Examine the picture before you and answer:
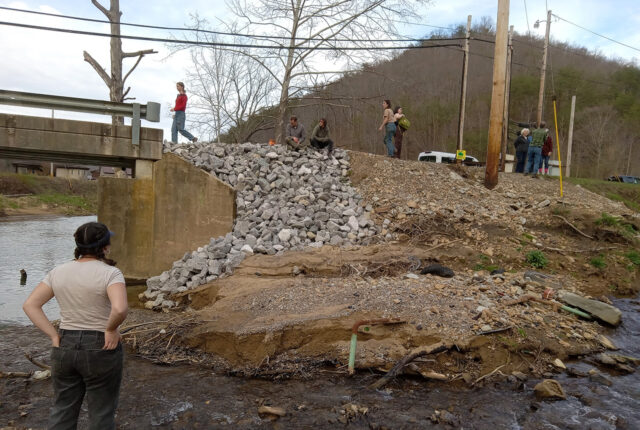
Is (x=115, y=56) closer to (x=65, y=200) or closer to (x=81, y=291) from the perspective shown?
(x=81, y=291)

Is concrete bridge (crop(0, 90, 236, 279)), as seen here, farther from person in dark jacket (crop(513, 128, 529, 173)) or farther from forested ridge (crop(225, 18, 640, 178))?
forested ridge (crop(225, 18, 640, 178))

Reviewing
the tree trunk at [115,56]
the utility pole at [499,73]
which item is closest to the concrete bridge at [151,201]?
the tree trunk at [115,56]

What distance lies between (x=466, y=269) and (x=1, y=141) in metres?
10.8

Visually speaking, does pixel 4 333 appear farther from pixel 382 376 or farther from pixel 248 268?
pixel 382 376

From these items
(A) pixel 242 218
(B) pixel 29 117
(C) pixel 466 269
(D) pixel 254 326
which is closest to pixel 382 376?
(D) pixel 254 326

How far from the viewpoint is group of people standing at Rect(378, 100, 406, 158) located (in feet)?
46.4

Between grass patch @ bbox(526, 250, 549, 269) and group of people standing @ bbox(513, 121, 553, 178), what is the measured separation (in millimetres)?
6223

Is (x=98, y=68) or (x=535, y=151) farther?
(x=535, y=151)

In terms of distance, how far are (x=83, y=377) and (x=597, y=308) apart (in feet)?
25.4

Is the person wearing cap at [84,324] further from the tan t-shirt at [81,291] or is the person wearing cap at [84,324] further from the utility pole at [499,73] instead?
the utility pole at [499,73]

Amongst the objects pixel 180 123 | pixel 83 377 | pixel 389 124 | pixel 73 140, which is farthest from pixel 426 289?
pixel 180 123

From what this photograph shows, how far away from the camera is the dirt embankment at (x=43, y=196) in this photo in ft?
105

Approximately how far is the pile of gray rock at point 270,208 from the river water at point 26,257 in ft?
8.61

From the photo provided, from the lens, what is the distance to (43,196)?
35.5 metres
